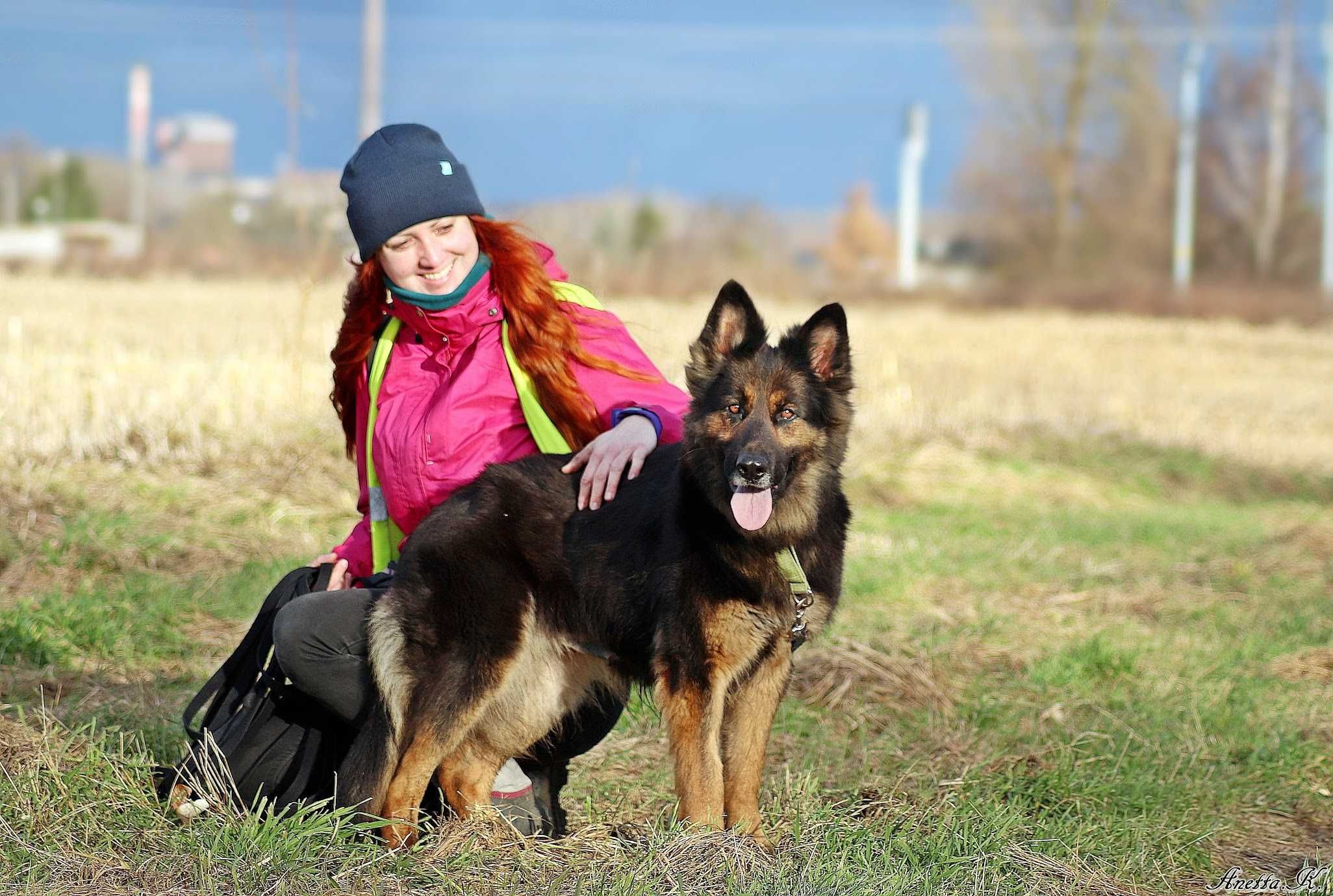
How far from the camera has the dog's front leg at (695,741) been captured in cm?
364

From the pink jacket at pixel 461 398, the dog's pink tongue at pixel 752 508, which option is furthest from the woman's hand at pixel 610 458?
the dog's pink tongue at pixel 752 508

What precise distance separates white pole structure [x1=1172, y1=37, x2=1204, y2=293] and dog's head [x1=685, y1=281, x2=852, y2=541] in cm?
4126

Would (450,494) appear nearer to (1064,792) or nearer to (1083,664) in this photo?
(1064,792)

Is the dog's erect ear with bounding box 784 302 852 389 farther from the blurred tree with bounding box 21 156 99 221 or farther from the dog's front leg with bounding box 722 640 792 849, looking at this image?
the blurred tree with bounding box 21 156 99 221

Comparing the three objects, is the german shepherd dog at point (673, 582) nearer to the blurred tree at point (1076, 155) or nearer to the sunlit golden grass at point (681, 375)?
the sunlit golden grass at point (681, 375)

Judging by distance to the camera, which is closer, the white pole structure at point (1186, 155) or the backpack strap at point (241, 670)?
the backpack strap at point (241, 670)

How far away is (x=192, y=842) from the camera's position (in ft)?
11.8

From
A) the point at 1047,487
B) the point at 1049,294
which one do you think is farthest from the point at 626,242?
the point at 1047,487

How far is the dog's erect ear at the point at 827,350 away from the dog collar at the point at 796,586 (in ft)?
1.76

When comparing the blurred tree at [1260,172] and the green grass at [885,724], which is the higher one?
the blurred tree at [1260,172]

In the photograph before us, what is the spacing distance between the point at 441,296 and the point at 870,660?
106 inches

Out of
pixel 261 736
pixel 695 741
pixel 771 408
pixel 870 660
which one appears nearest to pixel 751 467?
pixel 771 408

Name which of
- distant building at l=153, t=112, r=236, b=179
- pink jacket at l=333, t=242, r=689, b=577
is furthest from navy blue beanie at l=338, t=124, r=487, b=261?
distant building at l=153, t=112, r=236, b=179

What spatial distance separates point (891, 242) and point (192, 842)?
93.4 m
